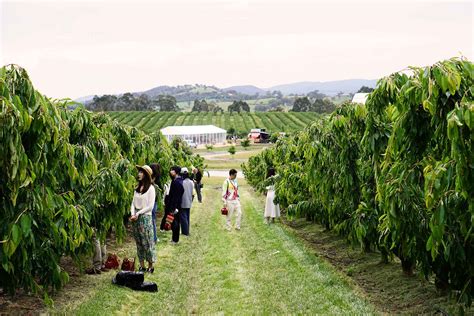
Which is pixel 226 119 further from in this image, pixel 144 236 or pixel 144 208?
pixel 144 208

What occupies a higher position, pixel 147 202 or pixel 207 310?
pixel 147 202

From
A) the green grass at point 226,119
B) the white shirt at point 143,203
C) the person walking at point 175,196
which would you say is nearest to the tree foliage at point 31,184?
the white shirt at point 143,203

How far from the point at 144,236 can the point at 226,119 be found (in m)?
118

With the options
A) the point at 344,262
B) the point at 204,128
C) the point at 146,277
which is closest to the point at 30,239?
the point at 146,277

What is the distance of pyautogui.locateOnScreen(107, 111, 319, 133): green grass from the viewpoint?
11083 cm

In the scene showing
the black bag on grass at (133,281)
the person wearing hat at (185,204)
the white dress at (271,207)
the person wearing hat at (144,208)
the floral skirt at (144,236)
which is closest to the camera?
the black bag on grass at (133,281)

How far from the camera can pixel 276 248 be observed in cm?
1291

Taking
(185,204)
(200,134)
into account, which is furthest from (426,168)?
(200,134)

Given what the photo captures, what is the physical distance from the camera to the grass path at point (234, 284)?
26.4 ft

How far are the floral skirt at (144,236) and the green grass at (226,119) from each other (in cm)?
9724

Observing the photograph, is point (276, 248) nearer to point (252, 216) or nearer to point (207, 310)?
point (207, 310)

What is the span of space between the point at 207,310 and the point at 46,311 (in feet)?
7.07

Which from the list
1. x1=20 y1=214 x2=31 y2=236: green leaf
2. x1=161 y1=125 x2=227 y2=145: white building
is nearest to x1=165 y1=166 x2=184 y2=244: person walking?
x1=20 y1=214 x2=31 y2=236: green leaf

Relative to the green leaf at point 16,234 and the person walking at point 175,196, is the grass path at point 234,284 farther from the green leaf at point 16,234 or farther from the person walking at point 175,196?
the green leaf at point 16,234
